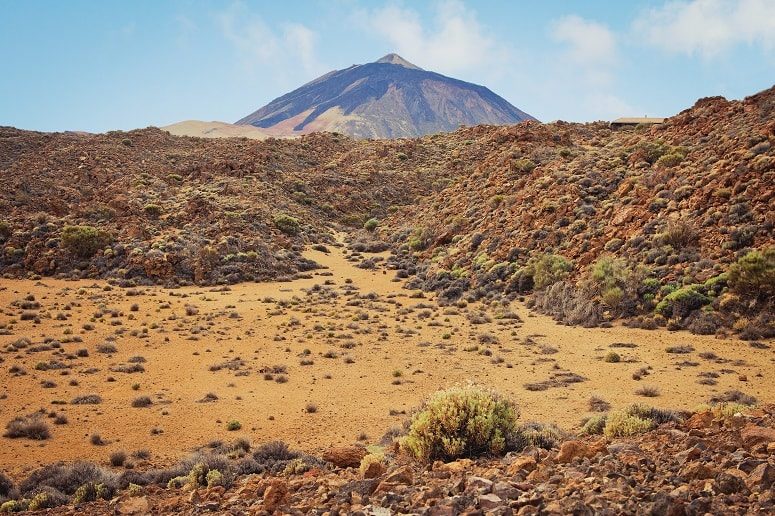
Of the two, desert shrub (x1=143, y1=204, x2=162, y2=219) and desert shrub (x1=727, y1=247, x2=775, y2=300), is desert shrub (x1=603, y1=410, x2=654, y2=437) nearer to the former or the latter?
desert shrub (x1=727, y1=247, x2=775, y2=300)

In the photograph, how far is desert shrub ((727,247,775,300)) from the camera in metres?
17.2

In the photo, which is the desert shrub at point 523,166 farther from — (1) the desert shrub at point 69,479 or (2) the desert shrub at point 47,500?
(2) the desert shrub at point 47,500

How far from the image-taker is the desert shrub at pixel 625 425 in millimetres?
7742

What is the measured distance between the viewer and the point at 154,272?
1329 inches

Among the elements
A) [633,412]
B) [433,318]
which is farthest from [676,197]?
[633,412]

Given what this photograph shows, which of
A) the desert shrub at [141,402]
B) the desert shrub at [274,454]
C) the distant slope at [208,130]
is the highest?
the distant slope at [208,130]

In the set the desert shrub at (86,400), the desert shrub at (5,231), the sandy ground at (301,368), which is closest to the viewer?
the sandy ground at (301,368)

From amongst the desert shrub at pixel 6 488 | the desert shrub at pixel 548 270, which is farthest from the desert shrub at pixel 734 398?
the desert shrub at pixel 548 270

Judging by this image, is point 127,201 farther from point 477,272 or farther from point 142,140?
point 477,272

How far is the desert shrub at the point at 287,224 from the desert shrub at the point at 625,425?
38.0m

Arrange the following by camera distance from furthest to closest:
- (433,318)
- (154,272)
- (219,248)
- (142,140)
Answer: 1. (142,140)
2. (219,248)
3. (154,272)
4. (433,318)

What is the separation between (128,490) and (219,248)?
30.5 m

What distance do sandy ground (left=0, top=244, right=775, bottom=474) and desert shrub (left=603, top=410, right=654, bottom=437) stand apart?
275 cm

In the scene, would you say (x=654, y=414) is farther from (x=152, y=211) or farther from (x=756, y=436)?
(x=152, y=211)
